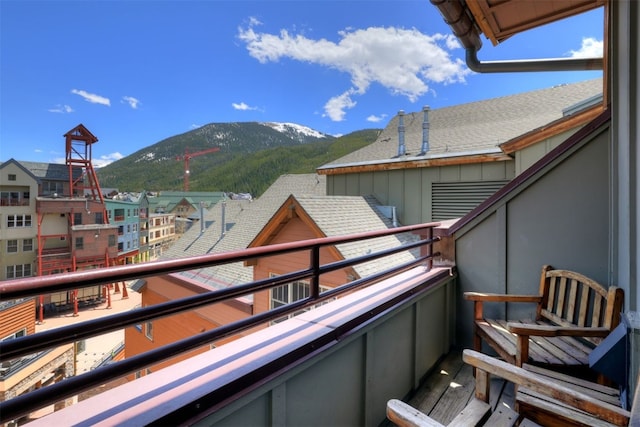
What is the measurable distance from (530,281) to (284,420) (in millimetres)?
2522

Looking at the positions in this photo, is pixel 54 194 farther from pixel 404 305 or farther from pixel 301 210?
pixel 404 305

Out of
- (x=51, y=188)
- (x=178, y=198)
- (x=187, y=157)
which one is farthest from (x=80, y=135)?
(x=187, y=157)

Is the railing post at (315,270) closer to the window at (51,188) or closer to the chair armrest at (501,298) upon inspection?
the chair armrest at (501,298)

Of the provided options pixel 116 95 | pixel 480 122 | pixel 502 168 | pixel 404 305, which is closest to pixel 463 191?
pixel 502 168

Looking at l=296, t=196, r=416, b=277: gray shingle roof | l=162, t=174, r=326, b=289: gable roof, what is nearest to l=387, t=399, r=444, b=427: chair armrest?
l=296, t=196, r=416, b=277: gray shingle roof

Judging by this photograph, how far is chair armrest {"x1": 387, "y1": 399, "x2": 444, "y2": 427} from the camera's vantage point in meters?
1.14

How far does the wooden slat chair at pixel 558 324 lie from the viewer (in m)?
1.91

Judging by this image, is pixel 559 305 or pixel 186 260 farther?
pixel 559 305

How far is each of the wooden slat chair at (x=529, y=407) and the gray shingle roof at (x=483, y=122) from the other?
6046 millimetres

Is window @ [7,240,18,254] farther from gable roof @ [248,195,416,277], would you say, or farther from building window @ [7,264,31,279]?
gable roof @ [248,195,416,277]

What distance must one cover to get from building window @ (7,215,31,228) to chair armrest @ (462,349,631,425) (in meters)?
22.6

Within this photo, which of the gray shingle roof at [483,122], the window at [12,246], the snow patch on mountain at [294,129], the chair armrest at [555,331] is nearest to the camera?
the chair armrest at [555,331]

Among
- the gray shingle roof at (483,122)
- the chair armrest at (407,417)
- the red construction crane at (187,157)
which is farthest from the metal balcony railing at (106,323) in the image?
the red construction crane at (187,157)

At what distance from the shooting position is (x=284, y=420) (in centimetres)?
126
